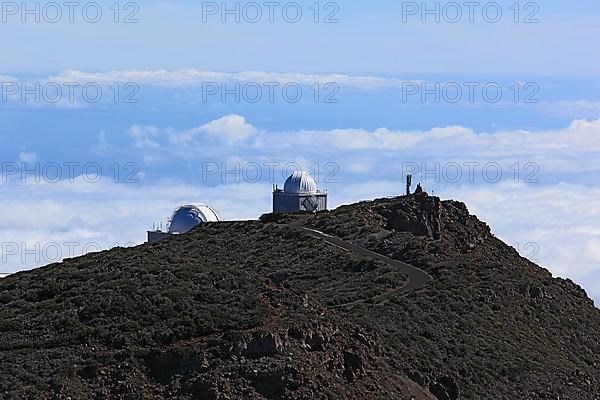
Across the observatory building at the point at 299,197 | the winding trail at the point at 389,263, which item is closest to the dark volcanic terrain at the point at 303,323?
the winding trail at the point at 389,263

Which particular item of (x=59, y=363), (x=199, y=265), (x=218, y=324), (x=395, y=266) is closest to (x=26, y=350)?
(x=59, y=363)

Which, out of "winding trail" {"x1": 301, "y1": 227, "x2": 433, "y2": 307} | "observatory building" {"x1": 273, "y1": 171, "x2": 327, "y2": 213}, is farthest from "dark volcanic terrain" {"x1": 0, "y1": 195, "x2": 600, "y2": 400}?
"observatory building" {"x1": 273, "y1": 171, "x2": 327, "y2": 213}

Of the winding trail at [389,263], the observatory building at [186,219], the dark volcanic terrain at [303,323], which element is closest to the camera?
the dark volcanic terrain at [303,323]

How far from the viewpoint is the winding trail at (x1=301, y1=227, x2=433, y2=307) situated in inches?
2084

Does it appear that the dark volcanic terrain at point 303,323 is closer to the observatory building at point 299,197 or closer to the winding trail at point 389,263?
the winding trail at point 389,263

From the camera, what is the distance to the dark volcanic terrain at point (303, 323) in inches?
1266

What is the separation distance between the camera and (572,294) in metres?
63.7

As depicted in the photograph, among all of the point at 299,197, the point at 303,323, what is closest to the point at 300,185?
the point at 299,197

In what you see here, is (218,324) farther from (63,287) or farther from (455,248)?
(455,248)

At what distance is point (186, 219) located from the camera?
265 feet

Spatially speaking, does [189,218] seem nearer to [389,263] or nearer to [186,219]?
[186,219]

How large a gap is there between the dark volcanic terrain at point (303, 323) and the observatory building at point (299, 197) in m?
15.6

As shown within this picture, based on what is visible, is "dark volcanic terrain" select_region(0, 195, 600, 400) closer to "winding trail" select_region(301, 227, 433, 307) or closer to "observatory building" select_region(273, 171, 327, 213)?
"winding trail" select_region(301, 227, 433, 307)

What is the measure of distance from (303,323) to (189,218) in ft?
151
